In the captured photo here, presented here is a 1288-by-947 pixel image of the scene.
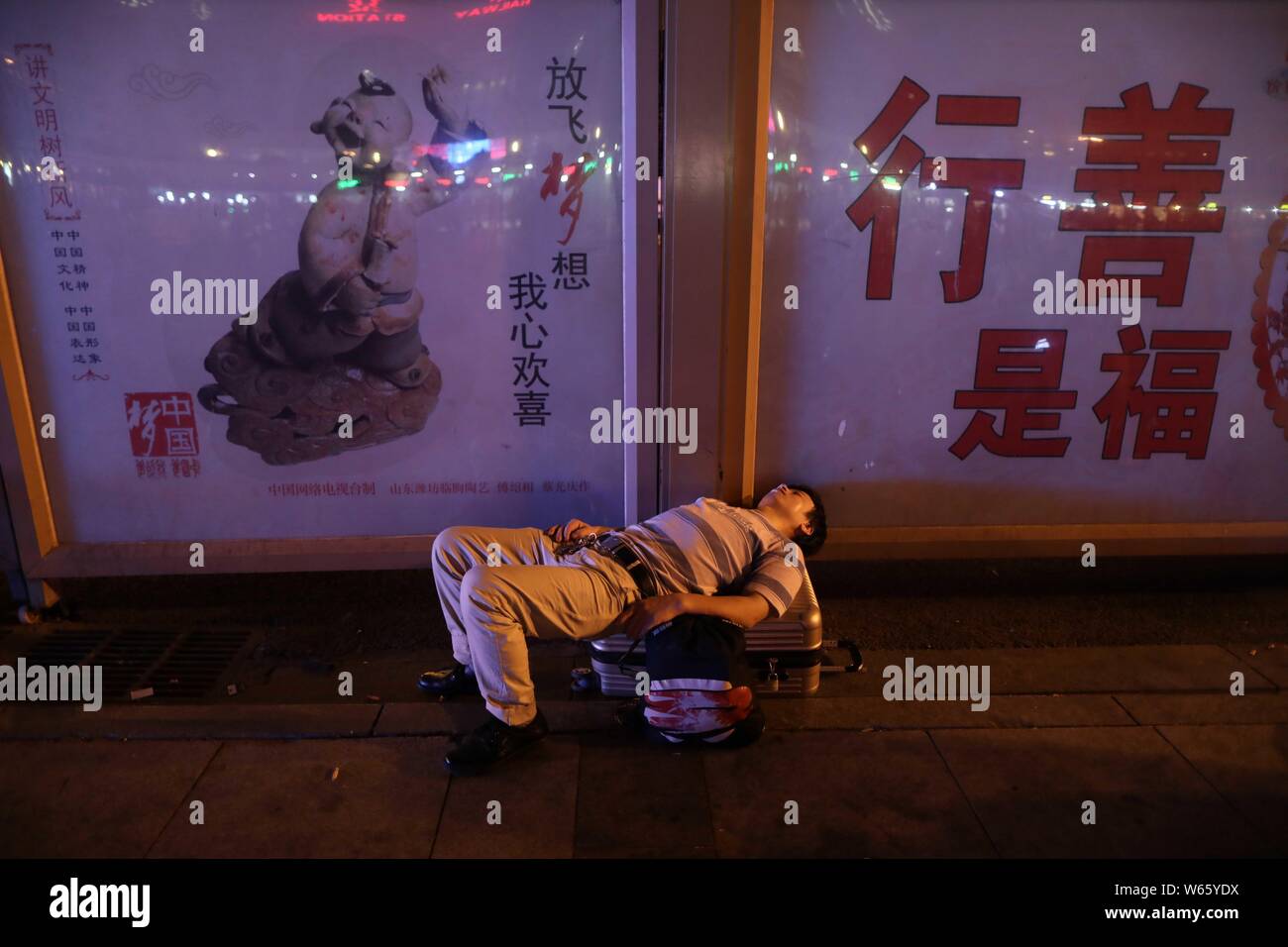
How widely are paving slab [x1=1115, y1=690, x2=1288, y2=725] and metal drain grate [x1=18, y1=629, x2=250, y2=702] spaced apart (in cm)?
411

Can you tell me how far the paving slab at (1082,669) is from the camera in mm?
3635

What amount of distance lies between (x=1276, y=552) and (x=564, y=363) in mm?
4114

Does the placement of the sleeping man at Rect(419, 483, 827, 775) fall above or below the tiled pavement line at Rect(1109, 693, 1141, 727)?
above

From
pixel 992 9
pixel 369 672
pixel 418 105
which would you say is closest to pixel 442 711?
pixel 369 672

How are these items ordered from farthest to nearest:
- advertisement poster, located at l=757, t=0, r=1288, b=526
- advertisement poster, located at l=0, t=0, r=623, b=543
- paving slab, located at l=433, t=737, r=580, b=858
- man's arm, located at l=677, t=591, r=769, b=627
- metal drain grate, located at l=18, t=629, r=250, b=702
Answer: advertisement poster, located at l=757, t=0, r=1288, b=526, advertisement poster, located at l=0, t=0, r=623, b=543, metal drain grate, located at l=18, t=629, r=250, b=702, man's arm, located at l=677, t=591, r=769, b=627, paving slab, located at l=433, t=737, r=580, b=858

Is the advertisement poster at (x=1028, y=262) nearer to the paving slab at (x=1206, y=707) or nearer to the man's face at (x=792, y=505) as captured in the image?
the man's face at (x=792, y=505)

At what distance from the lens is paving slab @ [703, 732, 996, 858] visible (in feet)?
8.77

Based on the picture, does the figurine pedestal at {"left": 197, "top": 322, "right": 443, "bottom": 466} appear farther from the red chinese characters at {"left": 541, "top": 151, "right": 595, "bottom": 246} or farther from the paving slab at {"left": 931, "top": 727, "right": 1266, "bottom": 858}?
the paving slab at {"left": 931, "top": 727, "right": 1266, "bottom": 858}

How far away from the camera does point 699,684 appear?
3.05 m

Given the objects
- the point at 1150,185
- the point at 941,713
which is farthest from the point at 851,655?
the point at 1150,185

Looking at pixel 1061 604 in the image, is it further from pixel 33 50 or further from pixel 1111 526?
pixel 33 50

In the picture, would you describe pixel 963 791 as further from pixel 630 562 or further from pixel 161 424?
pixel 161 424

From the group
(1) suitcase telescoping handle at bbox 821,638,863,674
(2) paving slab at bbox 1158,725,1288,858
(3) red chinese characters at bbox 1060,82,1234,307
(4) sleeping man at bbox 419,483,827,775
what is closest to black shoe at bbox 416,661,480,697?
(4) sleeping man at bbox 419,483,827,775

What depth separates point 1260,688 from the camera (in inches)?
143
